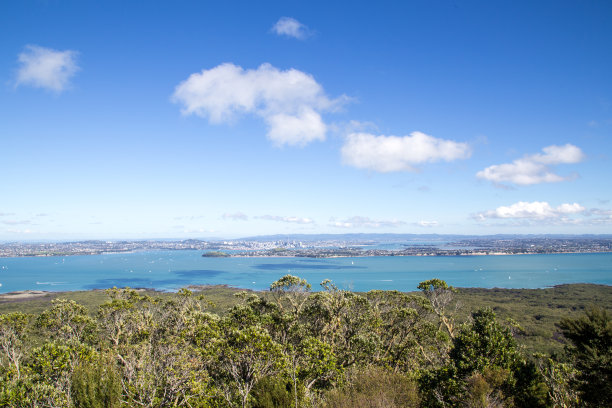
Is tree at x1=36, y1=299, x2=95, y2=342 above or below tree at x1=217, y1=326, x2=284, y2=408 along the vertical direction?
below

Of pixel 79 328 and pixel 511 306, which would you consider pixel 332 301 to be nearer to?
pixel 79 328

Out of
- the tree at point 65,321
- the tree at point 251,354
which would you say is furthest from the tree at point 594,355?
the tree at point 65,321

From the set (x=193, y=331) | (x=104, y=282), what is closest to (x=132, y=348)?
(x=193, y=331)

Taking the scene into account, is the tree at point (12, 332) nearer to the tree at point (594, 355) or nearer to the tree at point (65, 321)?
the tree at point (65, 321)

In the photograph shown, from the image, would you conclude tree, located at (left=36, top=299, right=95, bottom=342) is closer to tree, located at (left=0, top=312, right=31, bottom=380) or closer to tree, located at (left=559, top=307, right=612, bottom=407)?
tree, located at (left=0, top=312, right=31, bottom=380)

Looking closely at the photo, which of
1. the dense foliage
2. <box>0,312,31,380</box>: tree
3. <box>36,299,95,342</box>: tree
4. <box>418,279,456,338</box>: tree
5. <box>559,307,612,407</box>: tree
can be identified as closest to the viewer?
the dense foliage

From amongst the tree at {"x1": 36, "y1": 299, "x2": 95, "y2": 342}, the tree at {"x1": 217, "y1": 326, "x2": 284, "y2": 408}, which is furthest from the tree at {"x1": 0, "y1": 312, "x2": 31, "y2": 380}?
the tree at {"x1": 217, "y1": 326, "x2": 284, "y2": 408}

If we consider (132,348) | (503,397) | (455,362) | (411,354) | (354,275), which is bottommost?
(354,275)
